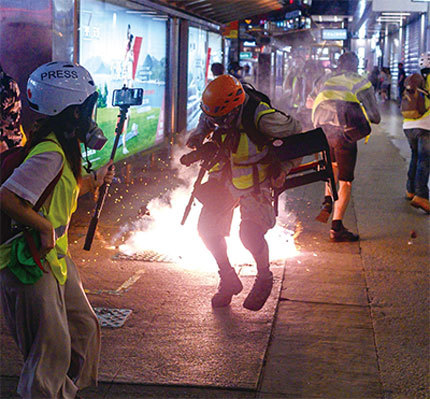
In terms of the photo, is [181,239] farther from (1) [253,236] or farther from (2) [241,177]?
(2) [241,177]

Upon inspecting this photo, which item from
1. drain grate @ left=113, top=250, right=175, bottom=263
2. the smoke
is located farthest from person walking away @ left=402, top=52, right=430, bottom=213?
drain grate @ left=113, top=250, right=175, bottom=263

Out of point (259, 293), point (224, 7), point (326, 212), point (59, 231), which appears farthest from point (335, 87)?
point (224, 7)

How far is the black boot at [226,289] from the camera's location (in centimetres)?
522

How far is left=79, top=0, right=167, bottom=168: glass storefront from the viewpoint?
888cm

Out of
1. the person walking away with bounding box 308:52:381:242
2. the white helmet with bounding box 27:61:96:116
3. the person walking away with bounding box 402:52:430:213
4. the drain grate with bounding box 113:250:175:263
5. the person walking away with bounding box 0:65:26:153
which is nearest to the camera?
the white helmet with bounding box 27:61:96:116

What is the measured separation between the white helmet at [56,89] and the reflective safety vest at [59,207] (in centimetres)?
14

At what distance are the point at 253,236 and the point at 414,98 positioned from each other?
16.0ft

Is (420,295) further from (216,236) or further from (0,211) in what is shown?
(0,211)

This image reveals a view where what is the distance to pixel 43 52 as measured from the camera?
7.39 metres

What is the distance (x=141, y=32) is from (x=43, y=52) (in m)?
3.80

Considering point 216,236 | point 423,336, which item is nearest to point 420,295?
point 423,336

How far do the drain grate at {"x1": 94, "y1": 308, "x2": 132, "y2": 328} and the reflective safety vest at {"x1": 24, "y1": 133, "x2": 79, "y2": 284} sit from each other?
5.58 ft

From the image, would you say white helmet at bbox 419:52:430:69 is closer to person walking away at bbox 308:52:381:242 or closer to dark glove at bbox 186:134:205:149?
person walking away at bbox 308:52:381:242

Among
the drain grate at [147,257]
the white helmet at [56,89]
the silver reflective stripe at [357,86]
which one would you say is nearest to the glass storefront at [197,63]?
the silver reflective stripe at [357,86]
